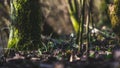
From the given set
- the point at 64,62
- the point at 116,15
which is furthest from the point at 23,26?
the point at 64,62

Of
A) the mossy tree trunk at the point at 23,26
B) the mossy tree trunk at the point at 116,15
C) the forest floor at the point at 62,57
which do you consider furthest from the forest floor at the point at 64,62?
the mossy tree trunk at the point at 116,15

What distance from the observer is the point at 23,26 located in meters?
8.41

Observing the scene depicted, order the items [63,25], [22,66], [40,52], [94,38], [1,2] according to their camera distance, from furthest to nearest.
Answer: [63,25] → [1,2] → [94,38] → [40,52] → [22,66]

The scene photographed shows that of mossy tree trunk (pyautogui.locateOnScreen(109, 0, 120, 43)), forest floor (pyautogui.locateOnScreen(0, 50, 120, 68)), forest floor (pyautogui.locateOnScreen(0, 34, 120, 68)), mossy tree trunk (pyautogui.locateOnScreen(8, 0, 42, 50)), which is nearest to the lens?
forest floor (pyautogui.locateOnScreen(0, 50, 120, 68))

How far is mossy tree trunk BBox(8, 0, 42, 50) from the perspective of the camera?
8.38 meters

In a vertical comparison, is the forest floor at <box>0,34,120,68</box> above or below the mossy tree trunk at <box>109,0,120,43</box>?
below

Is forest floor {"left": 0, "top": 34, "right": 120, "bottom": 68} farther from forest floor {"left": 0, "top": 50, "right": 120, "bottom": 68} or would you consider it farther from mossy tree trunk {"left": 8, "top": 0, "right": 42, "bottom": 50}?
mossy tree trunk {"left": 8, "top": 0, "right": 42, "bottom": 50}

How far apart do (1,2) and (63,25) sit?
865 centimetres

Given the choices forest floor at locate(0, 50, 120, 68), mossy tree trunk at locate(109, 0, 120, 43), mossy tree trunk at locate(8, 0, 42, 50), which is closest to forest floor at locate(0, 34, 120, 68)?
forest floor at locate(0, 50, 120, 68)

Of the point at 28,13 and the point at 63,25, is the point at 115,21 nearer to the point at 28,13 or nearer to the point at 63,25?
the point at 28,13

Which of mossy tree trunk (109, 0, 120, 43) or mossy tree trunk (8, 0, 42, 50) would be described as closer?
mossy tree trunk (8, 0, 42, 50)

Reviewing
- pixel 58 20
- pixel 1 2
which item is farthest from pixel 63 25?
pixel 1 2

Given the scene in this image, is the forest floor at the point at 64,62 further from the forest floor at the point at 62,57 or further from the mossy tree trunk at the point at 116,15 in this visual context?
the mossy tree trunk at the point at 116,15

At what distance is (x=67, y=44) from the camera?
359 inches
